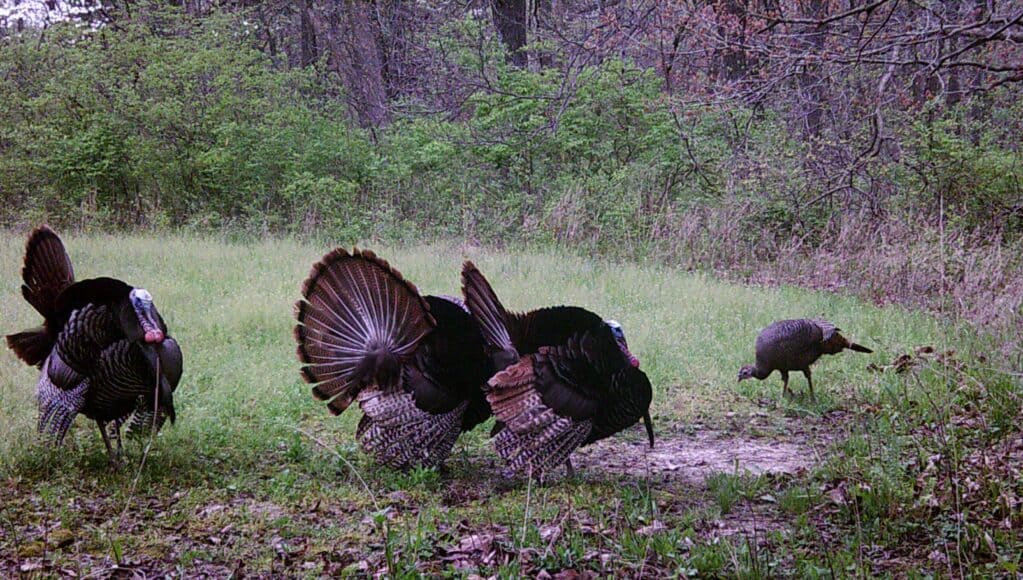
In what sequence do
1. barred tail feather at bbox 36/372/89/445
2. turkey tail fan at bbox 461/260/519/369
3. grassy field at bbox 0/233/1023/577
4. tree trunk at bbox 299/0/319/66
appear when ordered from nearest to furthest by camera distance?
grassy field at bbox 0/233/1023/577 → barred tail feather at bbox 36/372/89/445 → turkey tail fan at bbox 461/260/519/369 → tree trunk at bbox 299/0/319/66

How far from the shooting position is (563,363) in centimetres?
539

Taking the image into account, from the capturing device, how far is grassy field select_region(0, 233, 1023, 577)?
389 centimetres

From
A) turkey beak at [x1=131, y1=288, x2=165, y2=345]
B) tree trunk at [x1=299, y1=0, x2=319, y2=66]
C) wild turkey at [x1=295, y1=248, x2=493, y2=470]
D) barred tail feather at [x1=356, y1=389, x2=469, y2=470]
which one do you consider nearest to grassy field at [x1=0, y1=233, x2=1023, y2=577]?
barred tail feather at [x1=356, y1=389, x2=469, y2=470]

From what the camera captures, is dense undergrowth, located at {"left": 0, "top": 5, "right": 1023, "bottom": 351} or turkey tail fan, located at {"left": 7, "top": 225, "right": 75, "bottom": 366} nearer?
turkey tail fan, located at {"left": 7, "top": 225, "right": 75, "bottom": 366}

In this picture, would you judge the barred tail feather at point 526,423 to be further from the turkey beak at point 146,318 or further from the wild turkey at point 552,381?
the turkey beak at point 146,318

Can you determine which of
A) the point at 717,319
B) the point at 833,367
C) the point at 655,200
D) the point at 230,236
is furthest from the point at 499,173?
the point at 833,367

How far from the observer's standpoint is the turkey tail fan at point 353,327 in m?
5.47

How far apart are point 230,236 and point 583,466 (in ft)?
36.4

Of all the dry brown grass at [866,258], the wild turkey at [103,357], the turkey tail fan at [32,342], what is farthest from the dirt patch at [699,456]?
the turkey tail fan at [32,342]

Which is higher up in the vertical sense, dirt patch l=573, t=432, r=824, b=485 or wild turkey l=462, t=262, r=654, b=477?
wild turkey l=462, t=262, r=654, b=477

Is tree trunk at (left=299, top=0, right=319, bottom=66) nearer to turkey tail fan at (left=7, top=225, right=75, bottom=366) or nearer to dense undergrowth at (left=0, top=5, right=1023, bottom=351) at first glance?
dense undergrowth at (left=0, top=5, right=1023, bottom=351)

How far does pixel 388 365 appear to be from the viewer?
18.4 feet

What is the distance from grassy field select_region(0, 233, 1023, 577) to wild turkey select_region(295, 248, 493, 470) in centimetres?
27

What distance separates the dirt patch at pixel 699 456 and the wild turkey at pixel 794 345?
89 centimetres
